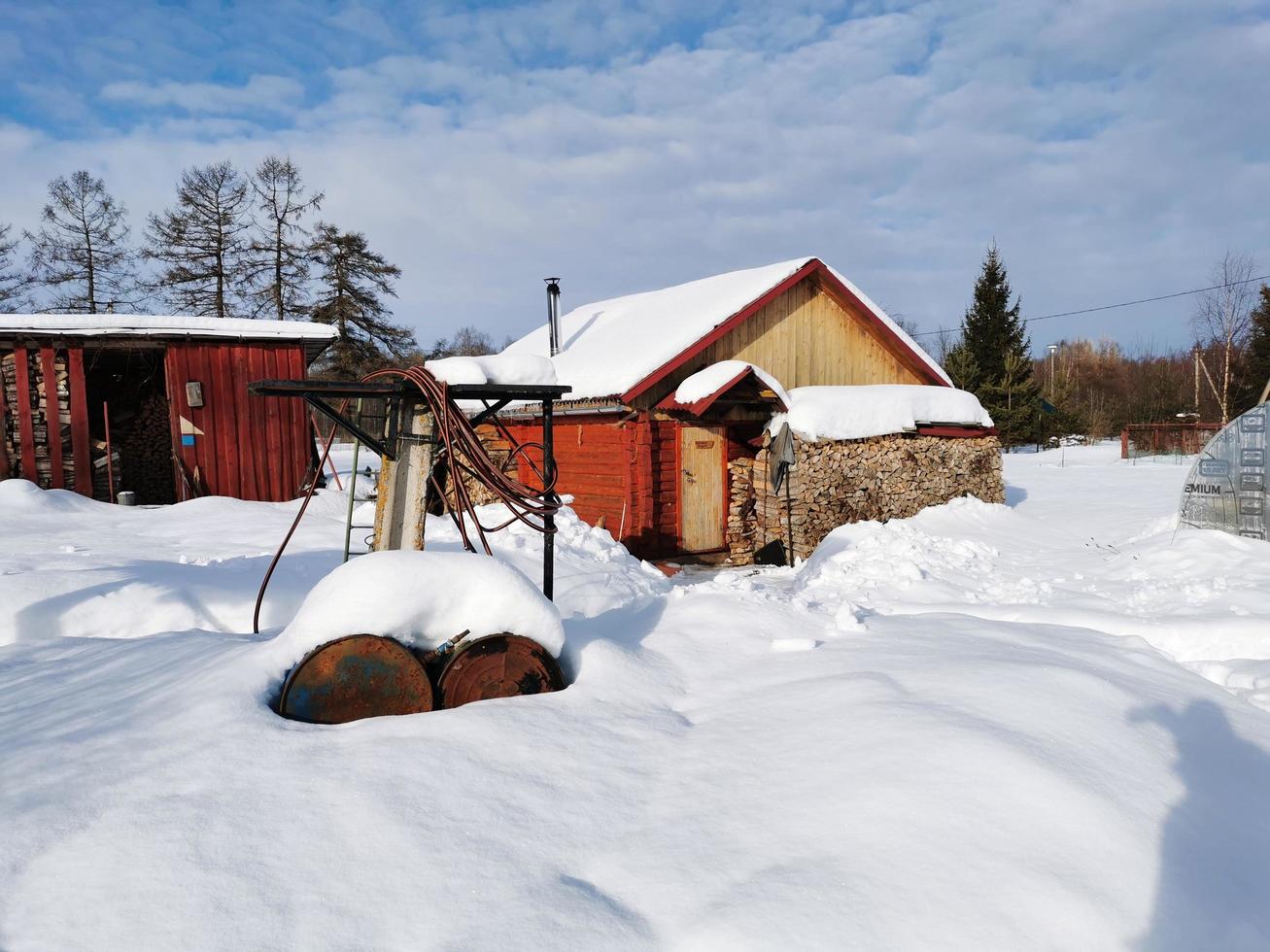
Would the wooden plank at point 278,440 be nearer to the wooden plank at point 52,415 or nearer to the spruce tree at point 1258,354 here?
the wooden plank at point 52,415

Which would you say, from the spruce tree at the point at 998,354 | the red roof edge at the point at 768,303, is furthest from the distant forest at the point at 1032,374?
the red roof edge at the point at 768,303

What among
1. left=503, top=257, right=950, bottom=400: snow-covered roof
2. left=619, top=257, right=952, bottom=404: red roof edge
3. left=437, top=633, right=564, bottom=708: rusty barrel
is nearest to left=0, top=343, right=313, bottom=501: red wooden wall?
left=503, top=257, right=950, bottom=400: snow-covered roof

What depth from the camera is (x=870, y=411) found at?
12477 millimetres

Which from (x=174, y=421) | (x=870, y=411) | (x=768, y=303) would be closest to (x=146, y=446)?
(x=174, y=421)

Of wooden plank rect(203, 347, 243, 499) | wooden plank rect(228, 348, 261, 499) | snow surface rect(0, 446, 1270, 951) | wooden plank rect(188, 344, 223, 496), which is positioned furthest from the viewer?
wooden plank rect(228, 348, 261, 499)

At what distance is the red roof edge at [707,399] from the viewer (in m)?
11.1

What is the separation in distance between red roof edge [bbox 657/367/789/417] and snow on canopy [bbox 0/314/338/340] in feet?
21.7

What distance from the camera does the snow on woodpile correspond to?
4066mm

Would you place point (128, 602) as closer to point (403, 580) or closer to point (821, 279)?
point (403, 580)

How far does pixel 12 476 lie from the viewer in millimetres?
12383

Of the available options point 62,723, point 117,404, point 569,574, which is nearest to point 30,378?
point 117,404

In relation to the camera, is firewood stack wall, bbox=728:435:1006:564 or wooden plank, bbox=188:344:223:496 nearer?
firewood stack wall, bbox=728:435:1006:564

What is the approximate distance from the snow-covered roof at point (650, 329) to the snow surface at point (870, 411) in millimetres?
1835

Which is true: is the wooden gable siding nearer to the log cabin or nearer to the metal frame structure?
the log cabin
